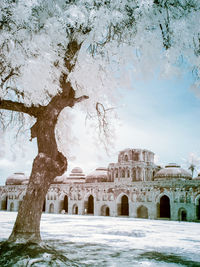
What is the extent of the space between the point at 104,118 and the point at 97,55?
2.42 meters

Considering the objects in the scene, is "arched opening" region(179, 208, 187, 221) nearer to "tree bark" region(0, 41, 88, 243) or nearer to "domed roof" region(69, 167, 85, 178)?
"domed roof" region(69, 167, 85, 178)

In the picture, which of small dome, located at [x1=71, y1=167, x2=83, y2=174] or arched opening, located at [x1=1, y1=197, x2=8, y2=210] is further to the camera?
arched opening, located at [x1=1, y1=197, x2=8, y2=210]

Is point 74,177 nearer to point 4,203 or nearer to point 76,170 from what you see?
point 76,170

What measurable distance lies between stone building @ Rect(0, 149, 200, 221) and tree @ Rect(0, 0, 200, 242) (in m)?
24.4

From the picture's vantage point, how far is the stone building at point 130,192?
94.2 ft

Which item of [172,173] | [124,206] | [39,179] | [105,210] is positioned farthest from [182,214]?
[39,179]

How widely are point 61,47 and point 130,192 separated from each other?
28.8 meters

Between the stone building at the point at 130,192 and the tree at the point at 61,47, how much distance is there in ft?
79.9

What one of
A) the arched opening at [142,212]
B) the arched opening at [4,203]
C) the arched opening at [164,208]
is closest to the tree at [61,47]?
the arched opening at [142,212]

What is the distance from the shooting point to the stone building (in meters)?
28.7

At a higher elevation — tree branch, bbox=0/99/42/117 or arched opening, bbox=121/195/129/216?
tree branch, bbox=0/99/42/117

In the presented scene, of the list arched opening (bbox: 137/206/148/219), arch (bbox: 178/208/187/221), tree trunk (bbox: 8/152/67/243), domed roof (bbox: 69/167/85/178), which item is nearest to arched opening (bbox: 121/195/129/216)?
arched opening (bbox: 137/206/148/219)

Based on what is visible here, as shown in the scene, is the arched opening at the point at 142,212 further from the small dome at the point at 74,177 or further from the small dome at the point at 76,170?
the small dome at the point at 76,170

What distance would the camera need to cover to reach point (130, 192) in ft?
108
